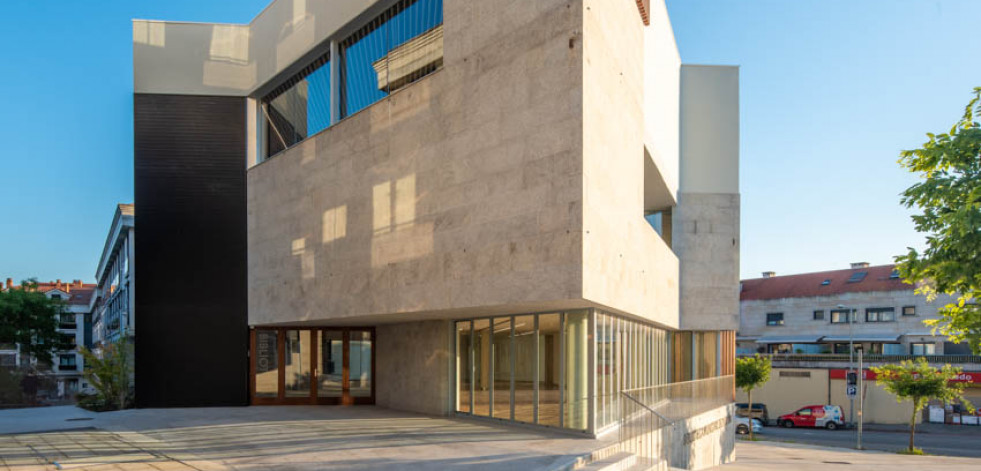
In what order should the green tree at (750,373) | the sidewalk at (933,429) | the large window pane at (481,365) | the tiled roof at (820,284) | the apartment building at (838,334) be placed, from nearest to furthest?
1. the large window pane at (481,365)
2. the green tree at (750,373)
3. the sidewalk at (933,429)
4. the apartment building at (838,334)
5. the tiled roof at (820,284)

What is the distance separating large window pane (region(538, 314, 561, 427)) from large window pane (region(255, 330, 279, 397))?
9.92 m

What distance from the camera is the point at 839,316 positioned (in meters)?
54.0

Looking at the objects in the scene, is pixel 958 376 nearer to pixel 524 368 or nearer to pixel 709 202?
pixel 709 202

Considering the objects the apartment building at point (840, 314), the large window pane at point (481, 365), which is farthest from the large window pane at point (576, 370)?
the apartment building at point (840, 314)

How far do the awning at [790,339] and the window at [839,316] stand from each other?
5.93ft

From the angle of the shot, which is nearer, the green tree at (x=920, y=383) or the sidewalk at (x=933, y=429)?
the green tree at (x=920, y=383)

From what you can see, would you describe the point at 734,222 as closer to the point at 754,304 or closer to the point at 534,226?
the point at 534,226

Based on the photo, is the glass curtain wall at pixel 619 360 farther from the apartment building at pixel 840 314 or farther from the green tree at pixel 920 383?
the apartment building at pixel 840 314

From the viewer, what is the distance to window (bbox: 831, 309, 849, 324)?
5369 cm

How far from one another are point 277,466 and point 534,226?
554cm

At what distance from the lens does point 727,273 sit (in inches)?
934

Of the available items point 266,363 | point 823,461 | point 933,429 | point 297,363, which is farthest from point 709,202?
point 933,429

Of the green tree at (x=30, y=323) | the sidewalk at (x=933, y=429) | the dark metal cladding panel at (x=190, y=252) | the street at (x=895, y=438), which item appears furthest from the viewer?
the green tree at (x=30, y=323)

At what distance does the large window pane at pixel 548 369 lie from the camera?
1390cm
